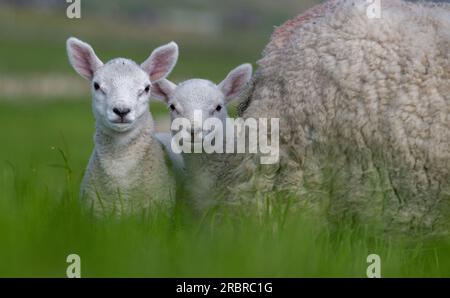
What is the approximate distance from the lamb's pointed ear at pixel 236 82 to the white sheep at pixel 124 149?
513 mm

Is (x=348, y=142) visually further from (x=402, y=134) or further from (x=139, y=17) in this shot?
(x=139, y=17)

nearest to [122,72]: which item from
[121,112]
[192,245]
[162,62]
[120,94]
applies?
[120,94]

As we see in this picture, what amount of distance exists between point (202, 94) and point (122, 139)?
0.60 metres

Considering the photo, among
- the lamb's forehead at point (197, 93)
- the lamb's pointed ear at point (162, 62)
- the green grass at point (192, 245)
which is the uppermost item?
the lamb's pointed ear at point (162, 62)

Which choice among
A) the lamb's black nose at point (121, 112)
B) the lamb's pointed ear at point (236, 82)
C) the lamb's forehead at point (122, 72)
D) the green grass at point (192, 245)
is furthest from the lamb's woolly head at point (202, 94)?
the green grass at point (192, 245)

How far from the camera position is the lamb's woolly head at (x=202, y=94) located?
6.62m

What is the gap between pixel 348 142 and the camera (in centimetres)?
608

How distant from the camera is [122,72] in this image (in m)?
6.57

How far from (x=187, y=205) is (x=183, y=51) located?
83.9m

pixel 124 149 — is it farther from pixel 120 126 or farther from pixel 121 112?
pixel 121 112

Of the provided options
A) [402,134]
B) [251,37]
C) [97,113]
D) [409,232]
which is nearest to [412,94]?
[402,134]

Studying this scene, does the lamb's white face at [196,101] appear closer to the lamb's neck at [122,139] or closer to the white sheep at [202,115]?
the white sheep at [202,115]
